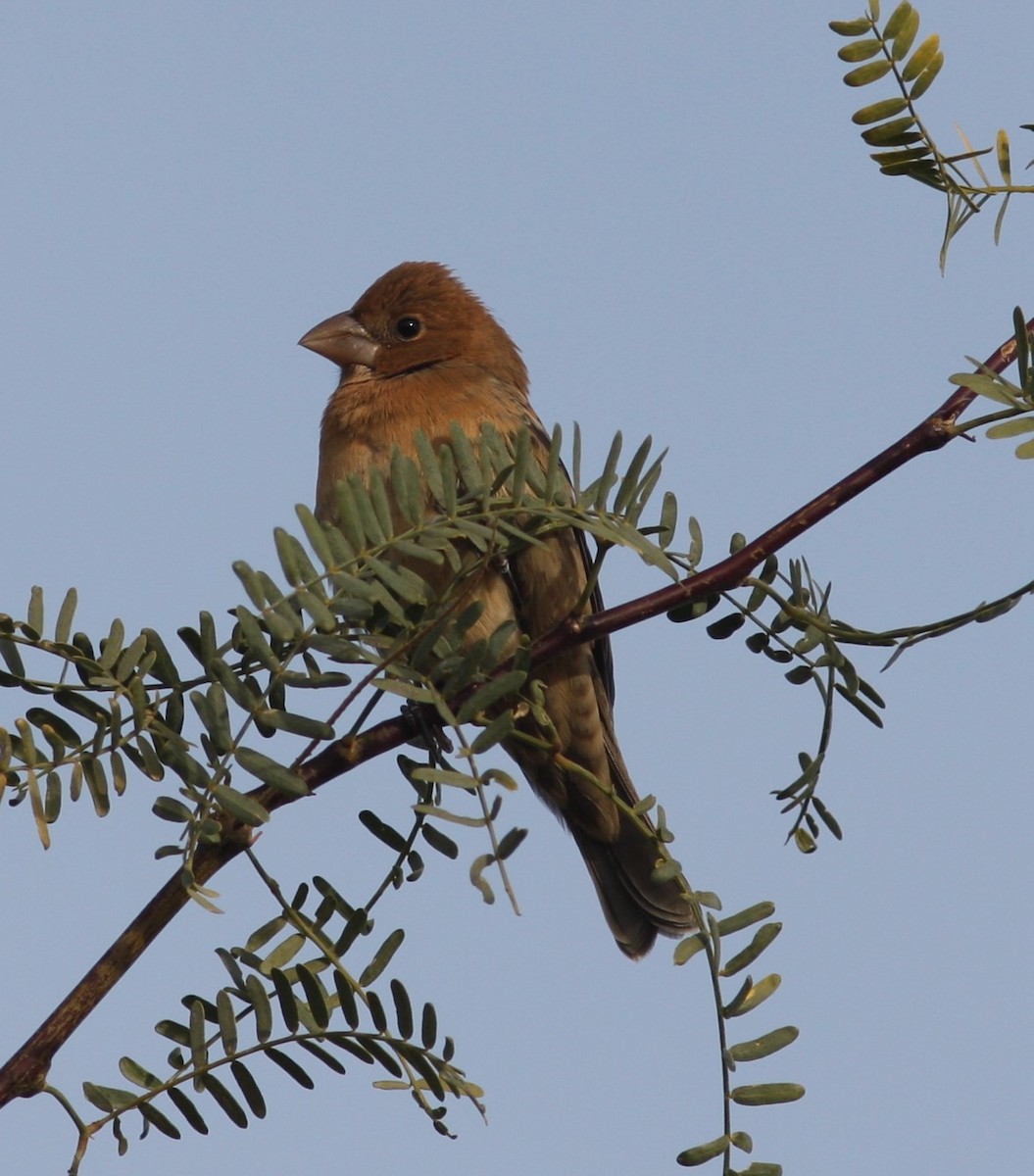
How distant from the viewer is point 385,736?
7.79 feet

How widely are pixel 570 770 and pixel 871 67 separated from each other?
3.81ft

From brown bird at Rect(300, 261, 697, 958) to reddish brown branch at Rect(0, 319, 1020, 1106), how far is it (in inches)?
74.1

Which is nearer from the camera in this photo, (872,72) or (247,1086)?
(247,1086)

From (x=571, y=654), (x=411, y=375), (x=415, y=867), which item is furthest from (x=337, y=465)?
(x=415, y=867)

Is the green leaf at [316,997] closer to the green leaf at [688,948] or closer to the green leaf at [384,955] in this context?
the green leaf at [384,955]

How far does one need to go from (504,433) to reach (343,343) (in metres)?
1.19

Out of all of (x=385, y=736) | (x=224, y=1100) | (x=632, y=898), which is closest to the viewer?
(x=224, y=1100)

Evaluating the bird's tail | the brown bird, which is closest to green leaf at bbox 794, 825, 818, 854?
the brown bird

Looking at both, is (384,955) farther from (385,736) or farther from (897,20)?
(897,20)

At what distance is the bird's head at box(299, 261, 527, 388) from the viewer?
5.43 metres

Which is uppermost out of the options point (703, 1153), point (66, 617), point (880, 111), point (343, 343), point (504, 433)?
point (343, 343)

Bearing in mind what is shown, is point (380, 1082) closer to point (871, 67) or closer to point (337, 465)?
point (871, 67)

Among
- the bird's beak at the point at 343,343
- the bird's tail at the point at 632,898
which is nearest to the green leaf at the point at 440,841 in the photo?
the bird's tail at the point at 632,898

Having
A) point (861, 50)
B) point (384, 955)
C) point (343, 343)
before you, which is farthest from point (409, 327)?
point (384, 955)
